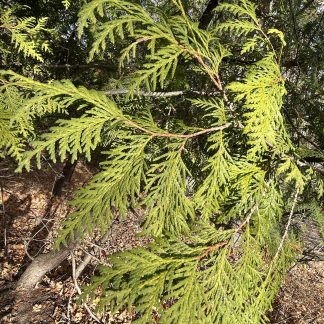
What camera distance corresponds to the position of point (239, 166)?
84.9 inches

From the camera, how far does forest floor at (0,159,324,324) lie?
507 cm

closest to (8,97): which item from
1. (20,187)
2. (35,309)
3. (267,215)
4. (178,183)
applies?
(178,183)

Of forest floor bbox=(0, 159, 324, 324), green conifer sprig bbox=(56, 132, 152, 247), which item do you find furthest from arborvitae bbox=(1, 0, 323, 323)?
forest floor bbox=(0, 159, 324, 324)

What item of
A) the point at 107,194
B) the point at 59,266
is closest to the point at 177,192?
the point at 107,194

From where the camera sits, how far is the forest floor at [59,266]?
200 inches

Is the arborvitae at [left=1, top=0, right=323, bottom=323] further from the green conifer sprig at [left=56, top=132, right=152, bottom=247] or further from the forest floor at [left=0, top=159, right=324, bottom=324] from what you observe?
the forest floor at [left=0, top=159, right=324, bottom=324]

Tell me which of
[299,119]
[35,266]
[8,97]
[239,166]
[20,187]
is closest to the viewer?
[239,166]

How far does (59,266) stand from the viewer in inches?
A: 270

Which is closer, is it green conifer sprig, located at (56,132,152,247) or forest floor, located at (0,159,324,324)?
green conifer sprig, located at (56,132,152,247)

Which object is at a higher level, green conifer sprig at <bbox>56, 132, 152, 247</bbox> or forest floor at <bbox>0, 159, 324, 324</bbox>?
green conifer sprig at <bbox>56, 132, 152, 247</bbox>

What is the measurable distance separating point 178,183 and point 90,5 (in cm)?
134

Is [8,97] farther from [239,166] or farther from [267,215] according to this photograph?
[267,215]

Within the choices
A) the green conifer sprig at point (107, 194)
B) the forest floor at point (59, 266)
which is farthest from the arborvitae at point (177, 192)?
the forest floor at point (59, 266)

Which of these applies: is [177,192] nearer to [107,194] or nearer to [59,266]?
[107,194]
